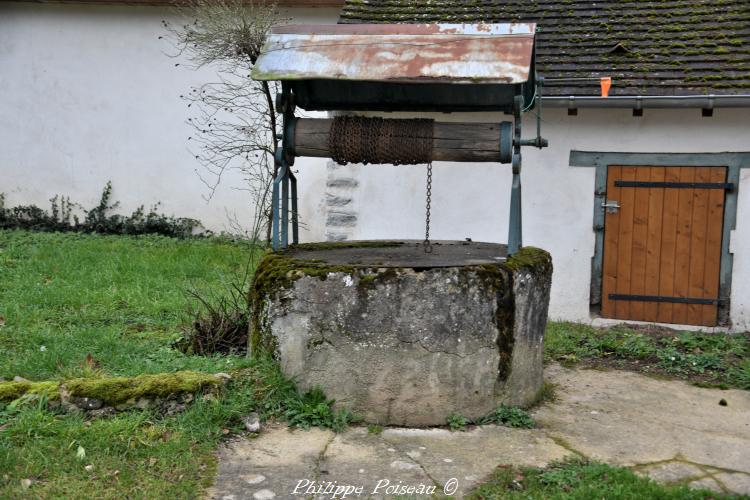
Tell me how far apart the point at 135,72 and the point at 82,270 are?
4332mm

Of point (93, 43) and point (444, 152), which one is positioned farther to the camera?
point (93, 43)

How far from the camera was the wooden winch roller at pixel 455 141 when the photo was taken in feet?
15.2

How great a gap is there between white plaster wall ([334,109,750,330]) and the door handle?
16 cm

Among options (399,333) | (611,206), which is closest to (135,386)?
(399,333)

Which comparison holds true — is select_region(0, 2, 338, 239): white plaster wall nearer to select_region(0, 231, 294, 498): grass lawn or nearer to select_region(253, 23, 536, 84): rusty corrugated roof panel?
select_region(0, 231, 294, 498): grass lawn

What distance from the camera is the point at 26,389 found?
411 cm

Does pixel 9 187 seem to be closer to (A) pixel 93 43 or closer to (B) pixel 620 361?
(A) pixel 93 43

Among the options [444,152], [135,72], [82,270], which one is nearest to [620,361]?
[444,152]

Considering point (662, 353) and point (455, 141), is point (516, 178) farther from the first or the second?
point (662, 353)

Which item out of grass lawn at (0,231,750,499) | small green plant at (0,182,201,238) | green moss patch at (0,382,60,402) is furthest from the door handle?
small green plant at (0,182,201,238)

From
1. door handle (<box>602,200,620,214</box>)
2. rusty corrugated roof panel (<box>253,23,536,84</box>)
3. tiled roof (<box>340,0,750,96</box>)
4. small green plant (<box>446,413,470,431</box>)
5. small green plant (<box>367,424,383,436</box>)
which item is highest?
tiled roof (<box>340,0,750,96</box>)

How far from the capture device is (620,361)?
6352 mm

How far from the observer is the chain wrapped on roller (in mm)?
4680

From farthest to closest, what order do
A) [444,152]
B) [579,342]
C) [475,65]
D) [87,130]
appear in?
[87,130]
[579,342]
[444,152]
[475,65]
